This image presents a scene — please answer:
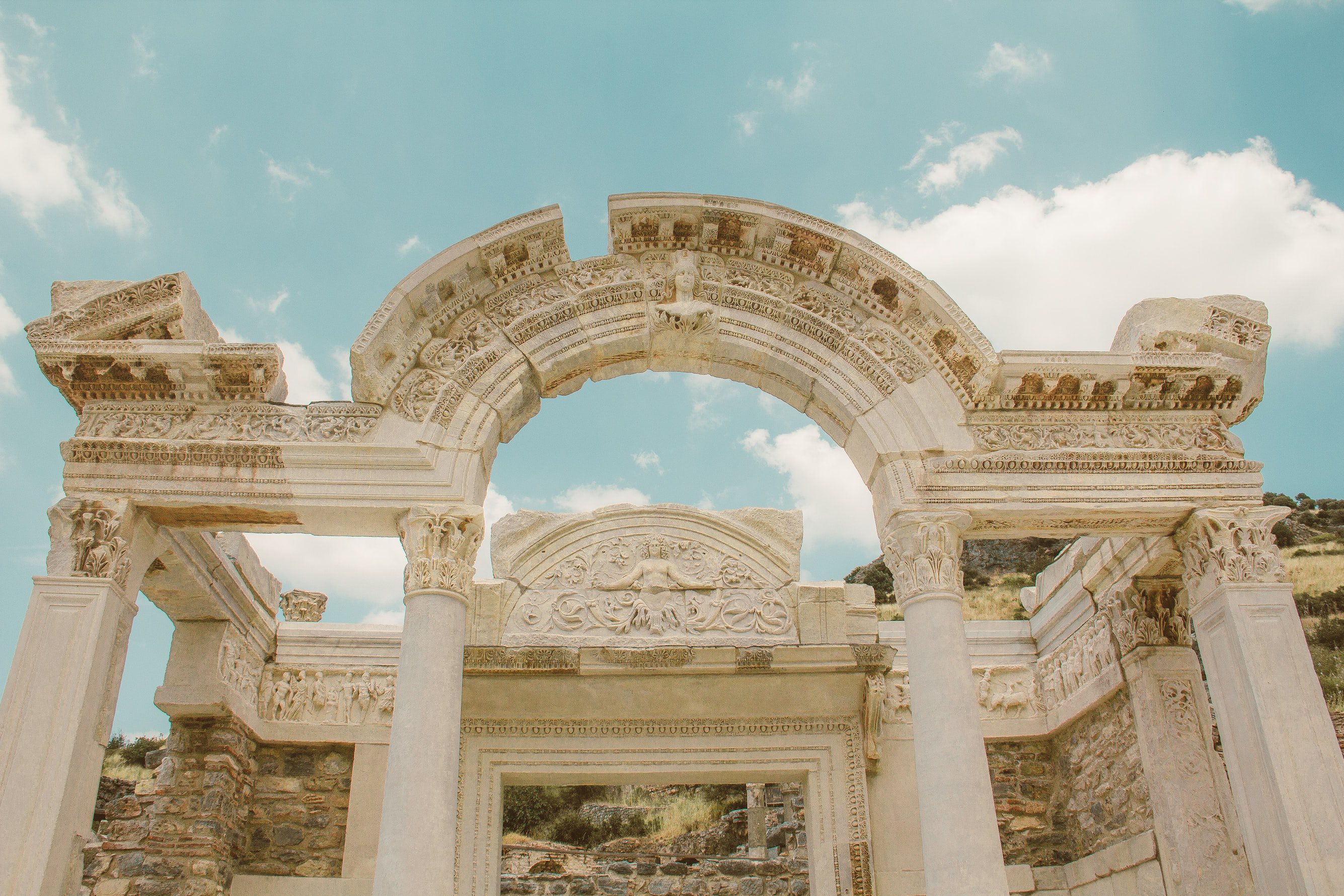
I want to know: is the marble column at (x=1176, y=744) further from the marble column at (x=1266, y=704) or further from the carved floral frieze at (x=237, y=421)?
the carved floral frieze at (x=237, y=421)

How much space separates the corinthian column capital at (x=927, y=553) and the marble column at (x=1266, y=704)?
66.9 inches

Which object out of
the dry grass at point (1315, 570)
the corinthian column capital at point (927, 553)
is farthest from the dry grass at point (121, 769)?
the dry grass at point (1315, 570)

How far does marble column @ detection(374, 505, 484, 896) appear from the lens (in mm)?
5461

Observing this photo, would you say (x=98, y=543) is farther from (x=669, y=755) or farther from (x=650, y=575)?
(x=669, y=755)

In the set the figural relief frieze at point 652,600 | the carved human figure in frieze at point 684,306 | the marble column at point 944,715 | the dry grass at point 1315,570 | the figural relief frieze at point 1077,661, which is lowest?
the marble column at point 944,715

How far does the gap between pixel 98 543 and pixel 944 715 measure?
5530mm

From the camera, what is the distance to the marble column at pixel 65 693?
18.1 feet

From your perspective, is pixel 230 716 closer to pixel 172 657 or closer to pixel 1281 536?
pixel 172 657

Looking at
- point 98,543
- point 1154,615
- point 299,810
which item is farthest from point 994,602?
point 98,543

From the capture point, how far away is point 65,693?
231 inches

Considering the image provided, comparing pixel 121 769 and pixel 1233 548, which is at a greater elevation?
pixel 121 769

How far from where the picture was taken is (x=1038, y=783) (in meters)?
9.17

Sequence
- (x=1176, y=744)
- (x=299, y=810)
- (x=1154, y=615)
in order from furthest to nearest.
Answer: (x=299, y=810), (x=1154, y=615), (x=1176, y=744)

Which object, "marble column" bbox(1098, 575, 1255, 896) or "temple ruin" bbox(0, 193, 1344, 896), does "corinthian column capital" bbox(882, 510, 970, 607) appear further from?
"marble column" bbox(1098, 575, 1255, 896)
